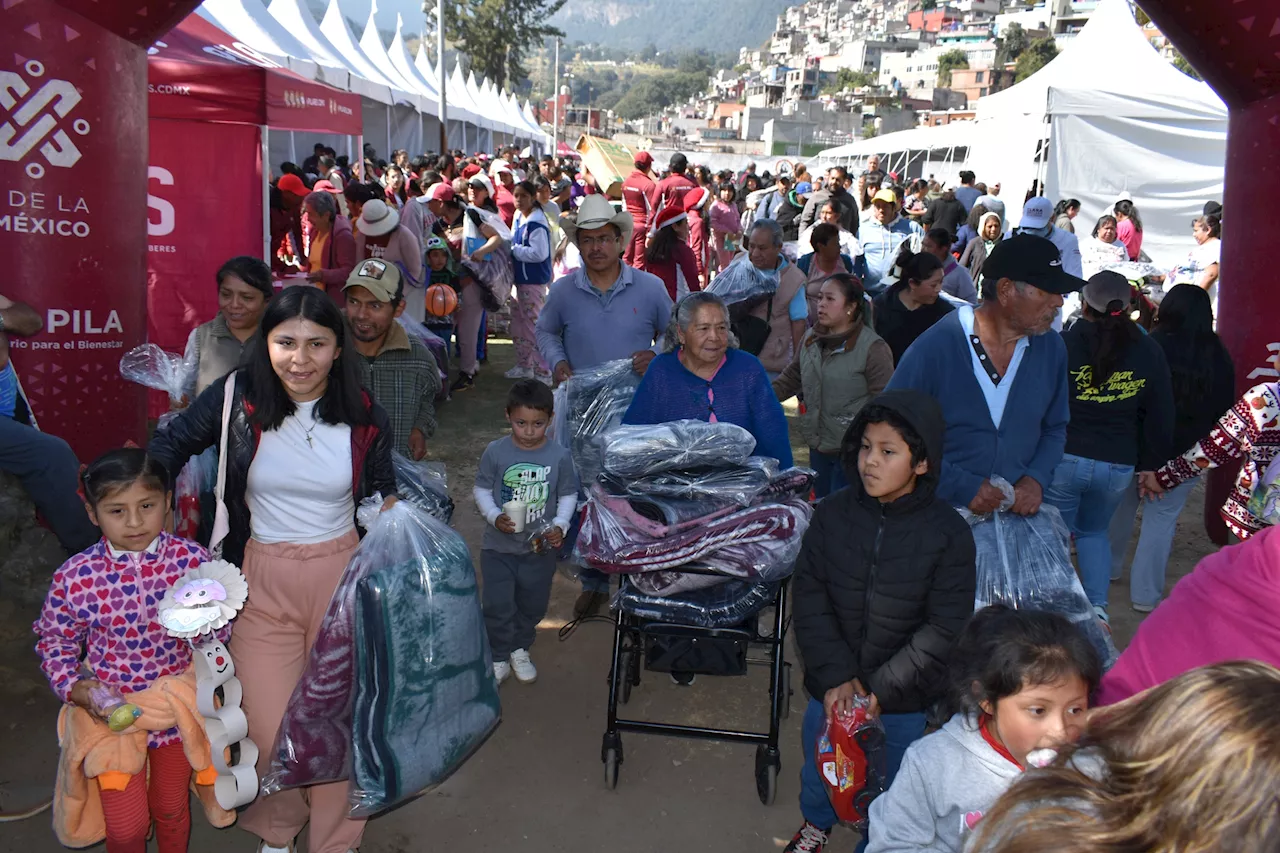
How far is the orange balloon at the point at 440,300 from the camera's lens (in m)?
8.52

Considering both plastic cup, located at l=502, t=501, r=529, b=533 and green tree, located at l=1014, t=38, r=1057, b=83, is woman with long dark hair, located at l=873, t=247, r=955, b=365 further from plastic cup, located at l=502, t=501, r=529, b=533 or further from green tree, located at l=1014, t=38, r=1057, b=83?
green tree, located at l=1014, t=38, r=1057, b=83

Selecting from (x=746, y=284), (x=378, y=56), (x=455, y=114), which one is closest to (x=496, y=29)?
(x=455, y=114)

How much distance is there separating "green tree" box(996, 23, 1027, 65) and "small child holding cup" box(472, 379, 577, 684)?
12680cm

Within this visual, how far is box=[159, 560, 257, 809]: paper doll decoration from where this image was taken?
2.56 m

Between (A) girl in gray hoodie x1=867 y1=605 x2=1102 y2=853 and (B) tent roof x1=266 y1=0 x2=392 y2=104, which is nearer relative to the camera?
(A) girl in gray hoodie x1=867 y1=605 x2=1102 y2=853

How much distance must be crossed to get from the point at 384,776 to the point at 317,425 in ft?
3.34

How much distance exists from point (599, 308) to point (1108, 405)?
2408mm

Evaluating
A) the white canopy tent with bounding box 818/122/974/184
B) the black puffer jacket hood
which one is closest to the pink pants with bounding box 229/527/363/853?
the black puffer jacket hood

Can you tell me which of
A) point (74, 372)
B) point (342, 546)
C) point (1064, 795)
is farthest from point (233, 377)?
point (1064, 795)

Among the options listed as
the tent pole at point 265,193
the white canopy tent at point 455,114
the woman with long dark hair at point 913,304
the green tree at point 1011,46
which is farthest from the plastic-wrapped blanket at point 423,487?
the green tree at point 1011,46

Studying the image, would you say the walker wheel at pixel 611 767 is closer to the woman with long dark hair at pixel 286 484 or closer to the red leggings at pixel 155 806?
the woman with long dark hair at pixel 286 484

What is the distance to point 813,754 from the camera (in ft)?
9.57

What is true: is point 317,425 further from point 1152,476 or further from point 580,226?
point 1152,476

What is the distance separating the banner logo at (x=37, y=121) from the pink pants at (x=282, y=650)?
230 cm
